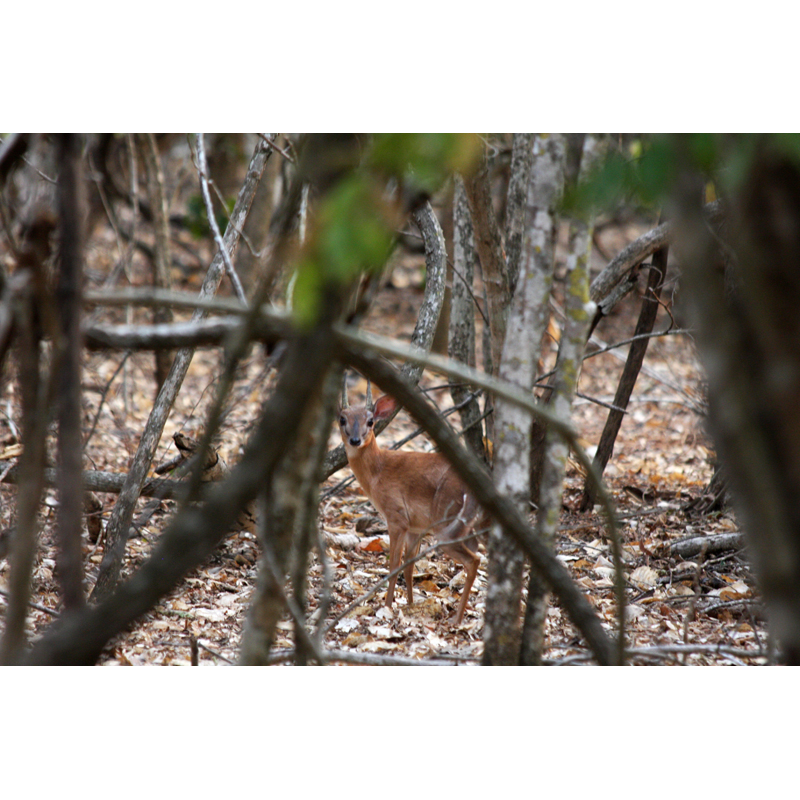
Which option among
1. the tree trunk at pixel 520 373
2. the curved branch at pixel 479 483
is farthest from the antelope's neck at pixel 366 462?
the curved branch at pixel 479 483

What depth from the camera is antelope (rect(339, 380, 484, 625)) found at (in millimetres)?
4688

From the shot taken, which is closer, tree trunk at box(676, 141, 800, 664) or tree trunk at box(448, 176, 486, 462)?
tree trunk at box(676, 141, 800, 664)

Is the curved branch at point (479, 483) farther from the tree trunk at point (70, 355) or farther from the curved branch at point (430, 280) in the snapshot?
the curved branch at point (430, 280)

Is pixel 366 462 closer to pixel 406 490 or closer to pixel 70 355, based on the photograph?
pixel 406 490

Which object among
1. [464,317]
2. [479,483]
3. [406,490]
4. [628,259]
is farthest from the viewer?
[464,317]

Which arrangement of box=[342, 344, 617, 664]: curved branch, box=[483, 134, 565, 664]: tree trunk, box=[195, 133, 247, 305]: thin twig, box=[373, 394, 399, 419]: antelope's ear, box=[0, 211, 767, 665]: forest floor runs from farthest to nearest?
box=[373, 394, 399, 419]: antelope's ear → box=[195, 133, 247, 305]: thin twig → box=[0, 211, 767, 665]: forest floor → box=[483, 134, 565, 664]: tree trunk → box=[342, 344, 617, 664]: curved branch

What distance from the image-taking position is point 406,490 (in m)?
4.94

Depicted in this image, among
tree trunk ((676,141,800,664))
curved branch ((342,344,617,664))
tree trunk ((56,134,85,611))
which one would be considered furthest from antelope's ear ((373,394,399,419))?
tree trunk ((676,141,800,664))

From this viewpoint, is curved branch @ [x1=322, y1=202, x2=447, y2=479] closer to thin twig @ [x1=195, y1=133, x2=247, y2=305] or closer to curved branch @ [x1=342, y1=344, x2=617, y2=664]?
thin twig @ [x1=195, y1=133, x2=247, y2=305]

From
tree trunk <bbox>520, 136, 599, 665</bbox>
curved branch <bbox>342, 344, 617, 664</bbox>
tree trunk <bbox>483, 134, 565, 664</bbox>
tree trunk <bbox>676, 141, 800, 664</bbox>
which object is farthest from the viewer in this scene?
tree trunk <bbox>520, 136, 599, 665</bbox>

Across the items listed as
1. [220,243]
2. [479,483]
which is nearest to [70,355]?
[479,483]

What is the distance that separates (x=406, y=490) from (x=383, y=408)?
0.55 meters

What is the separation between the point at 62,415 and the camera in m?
2.09

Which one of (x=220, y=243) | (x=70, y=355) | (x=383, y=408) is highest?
(x=220, y=243)
